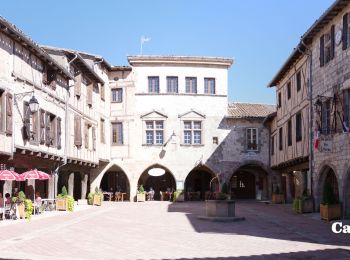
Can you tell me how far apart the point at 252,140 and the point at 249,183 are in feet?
15.9

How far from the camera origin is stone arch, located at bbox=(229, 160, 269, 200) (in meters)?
33.9

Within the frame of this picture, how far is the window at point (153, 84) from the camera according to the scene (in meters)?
32.0

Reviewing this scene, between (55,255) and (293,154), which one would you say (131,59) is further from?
(55,255)

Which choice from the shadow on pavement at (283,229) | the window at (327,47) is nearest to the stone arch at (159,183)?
the shadow on pavement at (283,229)

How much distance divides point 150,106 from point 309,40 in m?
13.5

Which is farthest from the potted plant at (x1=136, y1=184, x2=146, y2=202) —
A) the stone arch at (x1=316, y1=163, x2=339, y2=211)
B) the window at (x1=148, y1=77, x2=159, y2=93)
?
the stone arch at (x1=316, y1=163, x2=339, y2=211)

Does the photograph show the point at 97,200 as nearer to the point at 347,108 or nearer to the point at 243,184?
the point at 243,184

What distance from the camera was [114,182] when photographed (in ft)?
112

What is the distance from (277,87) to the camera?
2939cm

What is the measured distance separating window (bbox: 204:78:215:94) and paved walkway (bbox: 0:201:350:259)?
1639cm

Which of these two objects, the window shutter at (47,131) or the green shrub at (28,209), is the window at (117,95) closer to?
the window shutter at (47,131)

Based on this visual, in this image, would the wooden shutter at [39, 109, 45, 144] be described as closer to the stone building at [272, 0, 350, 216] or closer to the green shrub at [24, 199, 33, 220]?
the green shrub at [24, 199, 33, 220]

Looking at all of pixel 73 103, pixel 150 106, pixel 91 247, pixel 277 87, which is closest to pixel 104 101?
pixel 150 106

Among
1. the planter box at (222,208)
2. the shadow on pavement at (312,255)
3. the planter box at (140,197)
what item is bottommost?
the planter box at (140,197)
